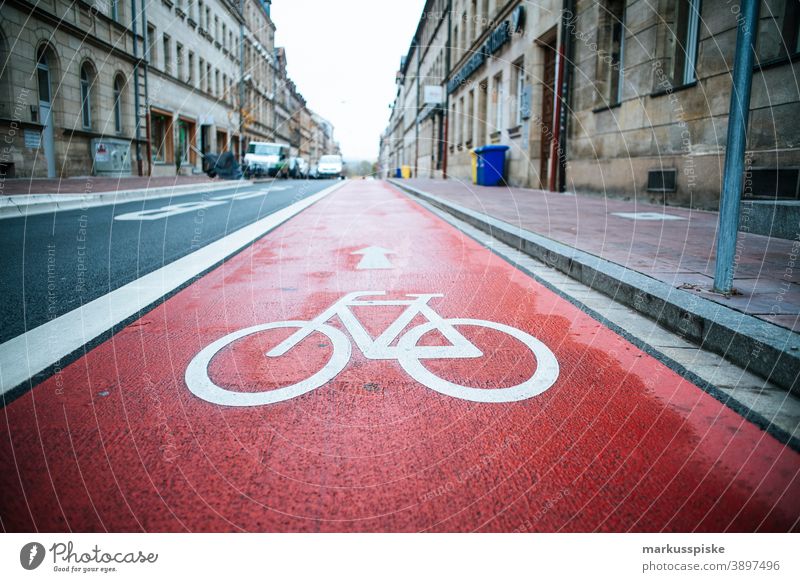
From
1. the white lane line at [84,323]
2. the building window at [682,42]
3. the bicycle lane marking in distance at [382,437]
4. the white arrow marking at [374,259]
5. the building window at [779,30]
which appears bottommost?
the bicycle lane marking in distance at [382,437]

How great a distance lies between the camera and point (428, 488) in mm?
1741

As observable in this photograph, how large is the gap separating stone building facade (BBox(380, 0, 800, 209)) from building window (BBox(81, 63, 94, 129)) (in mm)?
15847

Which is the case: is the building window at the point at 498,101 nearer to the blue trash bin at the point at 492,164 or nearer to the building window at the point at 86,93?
the blue trash bin at the point at 492,164

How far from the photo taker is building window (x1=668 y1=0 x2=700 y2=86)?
10367 mm

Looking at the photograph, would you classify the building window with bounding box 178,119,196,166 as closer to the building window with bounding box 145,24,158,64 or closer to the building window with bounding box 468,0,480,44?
the building window with bounding box 145,24,158,64

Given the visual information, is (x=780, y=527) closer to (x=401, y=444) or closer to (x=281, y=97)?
(x=401, y=444)

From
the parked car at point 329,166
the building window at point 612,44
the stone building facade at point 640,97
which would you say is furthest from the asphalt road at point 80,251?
the parked car at point 329,166

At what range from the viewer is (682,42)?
10.6 m

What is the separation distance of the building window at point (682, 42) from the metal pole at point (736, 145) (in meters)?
7.96

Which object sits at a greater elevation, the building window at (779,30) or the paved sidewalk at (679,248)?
the building window at (779,30)

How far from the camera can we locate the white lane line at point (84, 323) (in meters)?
2.67

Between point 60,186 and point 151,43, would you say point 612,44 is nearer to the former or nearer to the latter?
point 60,186

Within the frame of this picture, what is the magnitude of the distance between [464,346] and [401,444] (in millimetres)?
1186

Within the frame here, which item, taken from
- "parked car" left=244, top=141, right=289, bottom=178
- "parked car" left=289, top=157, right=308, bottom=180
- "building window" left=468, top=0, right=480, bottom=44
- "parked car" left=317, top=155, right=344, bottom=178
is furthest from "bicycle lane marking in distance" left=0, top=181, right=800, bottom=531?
"parked car" left=317, top=155, right=344, bottom=178
